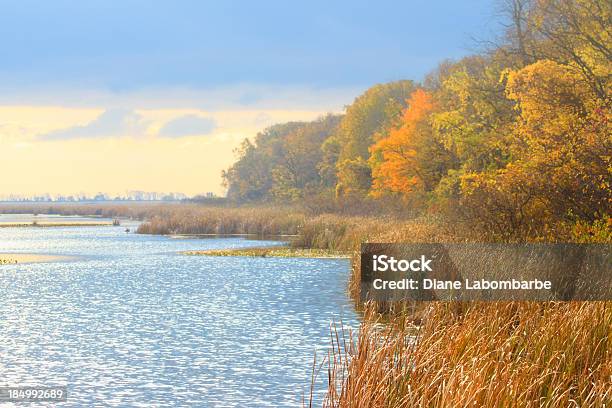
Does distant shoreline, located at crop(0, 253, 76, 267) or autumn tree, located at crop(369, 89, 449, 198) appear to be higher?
autumn tree, located at crop(369, 89, 449, 198)

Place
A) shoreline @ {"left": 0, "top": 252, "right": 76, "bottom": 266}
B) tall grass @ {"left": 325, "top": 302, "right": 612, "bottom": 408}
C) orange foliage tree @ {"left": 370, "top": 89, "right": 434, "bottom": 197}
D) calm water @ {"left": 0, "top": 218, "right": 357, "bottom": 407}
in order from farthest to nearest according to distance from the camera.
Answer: orange foliage tree @ {"left": 370, "top": 89, "right": 434, "bottom": 197} < shoreline @ {"left": 0, "top": 252, "right": 76, "bottom": 266} < calm water @ {"left": 0, "top": 218, "right": 357, "bottom": 407} < tall grass @ {"left": 325, "top": 302, "right": 612, "bottom": 408}

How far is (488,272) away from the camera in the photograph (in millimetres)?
20047

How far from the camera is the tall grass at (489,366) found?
10.5m

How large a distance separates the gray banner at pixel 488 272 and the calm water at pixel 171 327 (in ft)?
5.66

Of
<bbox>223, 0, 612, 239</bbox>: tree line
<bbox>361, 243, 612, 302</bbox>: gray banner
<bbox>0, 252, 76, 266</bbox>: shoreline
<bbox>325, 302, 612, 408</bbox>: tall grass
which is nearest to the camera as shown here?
<bbox>325, 302, 612, 408</bbox>: tall grass

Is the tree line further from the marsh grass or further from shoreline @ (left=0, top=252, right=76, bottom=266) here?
shoreline @ (left=0, top=252, right=76, bottom=266)

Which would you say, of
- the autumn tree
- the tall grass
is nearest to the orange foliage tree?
the autumn tree

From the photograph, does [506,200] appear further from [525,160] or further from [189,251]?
[189,251]

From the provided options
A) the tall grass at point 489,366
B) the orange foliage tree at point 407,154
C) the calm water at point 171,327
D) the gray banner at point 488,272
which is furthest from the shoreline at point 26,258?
the tall grass at point 489,366

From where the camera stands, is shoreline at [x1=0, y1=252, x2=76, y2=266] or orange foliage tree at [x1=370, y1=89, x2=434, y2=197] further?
orange foliage tree at [x1=370, y1=89, x2=434, y2=197]

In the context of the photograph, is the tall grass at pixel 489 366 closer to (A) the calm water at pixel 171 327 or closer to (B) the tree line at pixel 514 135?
(A) the calm water at pixel 171 327

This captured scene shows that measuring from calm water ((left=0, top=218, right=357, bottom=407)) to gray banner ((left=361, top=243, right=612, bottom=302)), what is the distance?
172cm

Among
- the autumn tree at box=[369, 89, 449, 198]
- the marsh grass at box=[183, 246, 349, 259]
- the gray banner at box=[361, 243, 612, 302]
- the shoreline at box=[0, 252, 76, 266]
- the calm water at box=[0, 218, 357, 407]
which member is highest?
the autumn tree at box=[369, 89, 449, 198]

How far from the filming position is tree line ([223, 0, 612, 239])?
29.3 m
